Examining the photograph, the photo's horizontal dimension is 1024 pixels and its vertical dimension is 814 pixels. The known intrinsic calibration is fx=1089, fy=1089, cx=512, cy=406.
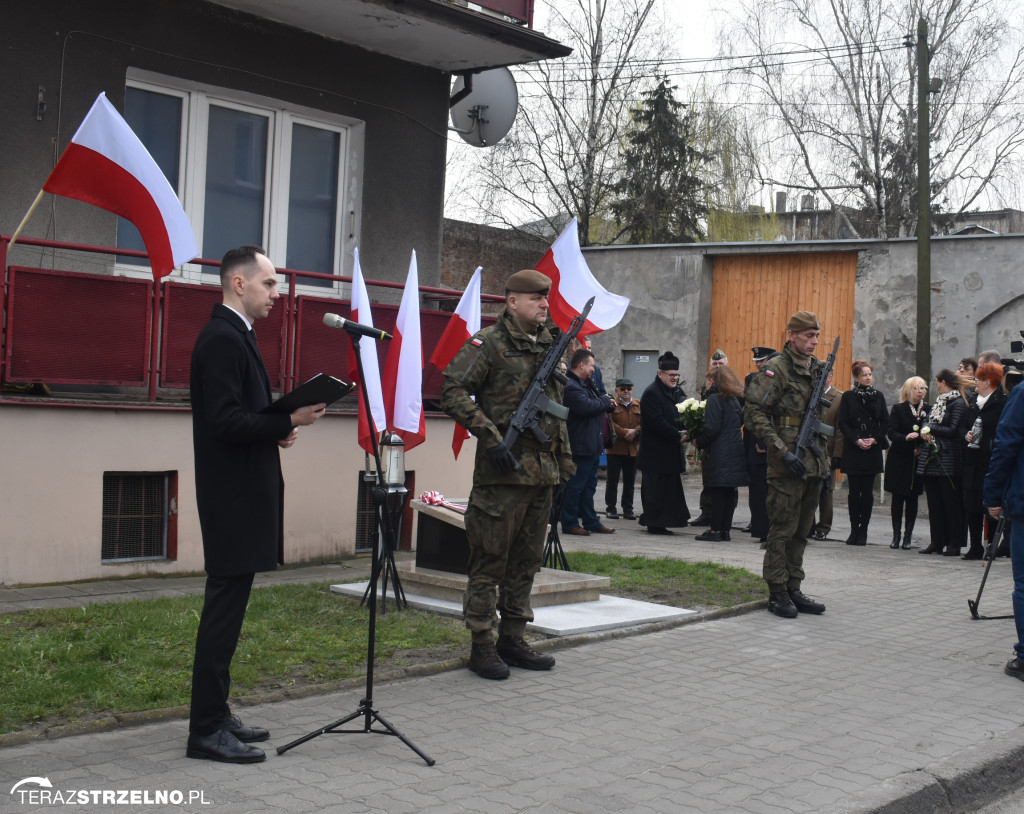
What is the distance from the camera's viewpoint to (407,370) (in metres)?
8.56

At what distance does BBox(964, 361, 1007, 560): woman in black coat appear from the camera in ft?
38.0

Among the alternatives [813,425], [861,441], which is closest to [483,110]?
[861,441]

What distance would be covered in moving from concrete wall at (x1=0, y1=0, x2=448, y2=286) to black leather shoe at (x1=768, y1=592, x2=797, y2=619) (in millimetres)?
5595

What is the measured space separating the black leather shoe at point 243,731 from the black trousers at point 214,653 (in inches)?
3.2

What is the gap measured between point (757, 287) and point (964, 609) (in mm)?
14100

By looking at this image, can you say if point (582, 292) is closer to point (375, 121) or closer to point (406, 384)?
point (406, 384)

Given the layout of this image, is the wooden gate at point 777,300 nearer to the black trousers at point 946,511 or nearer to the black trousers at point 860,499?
the black trousers at point 860,499

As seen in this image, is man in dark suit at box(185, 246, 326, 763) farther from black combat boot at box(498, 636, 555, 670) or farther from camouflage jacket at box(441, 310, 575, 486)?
black combat boot at box(498, 636, 555, 670)

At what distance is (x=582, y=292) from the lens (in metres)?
10.2

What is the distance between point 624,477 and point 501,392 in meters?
9.12

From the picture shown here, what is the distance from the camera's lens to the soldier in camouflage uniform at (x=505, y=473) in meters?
6.23

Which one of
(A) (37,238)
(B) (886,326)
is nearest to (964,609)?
(A) (37,238)

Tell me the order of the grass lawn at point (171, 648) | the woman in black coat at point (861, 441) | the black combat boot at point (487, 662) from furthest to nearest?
the woman in black coat at point (861, 441) < the black combat boot at point (487, 662) < the grass lawn at point (171, 648)

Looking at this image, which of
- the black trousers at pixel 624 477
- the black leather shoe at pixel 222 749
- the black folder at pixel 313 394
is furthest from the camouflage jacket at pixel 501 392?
the black trousers at pixel 624 477
